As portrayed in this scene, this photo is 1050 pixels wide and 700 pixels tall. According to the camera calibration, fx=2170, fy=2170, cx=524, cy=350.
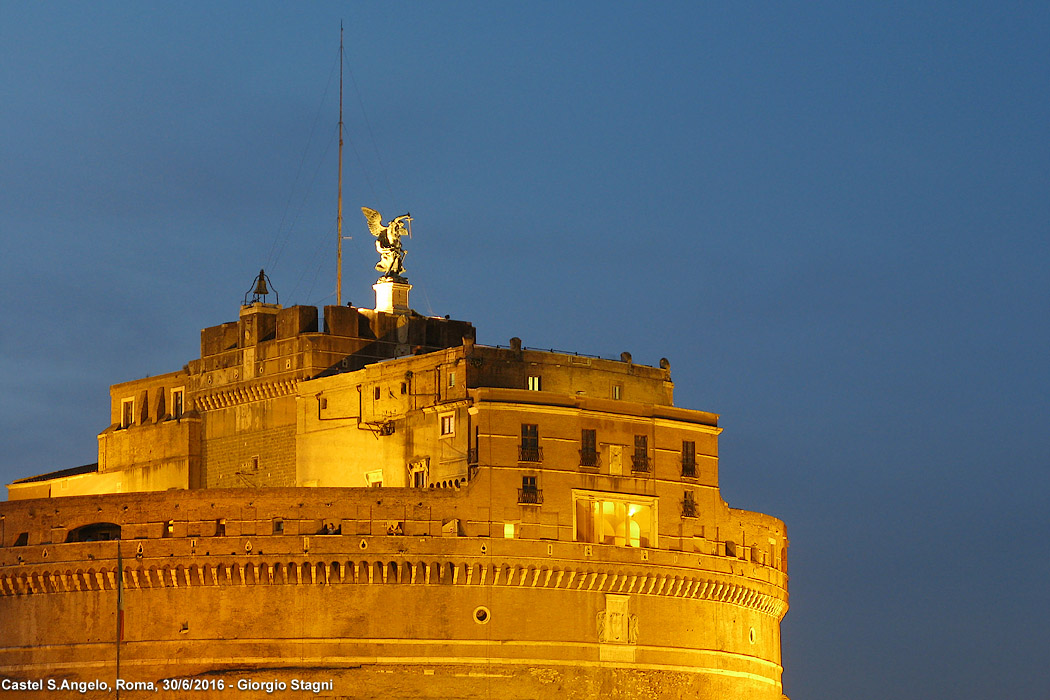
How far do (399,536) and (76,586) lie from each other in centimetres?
1315

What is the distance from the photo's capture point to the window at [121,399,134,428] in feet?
335

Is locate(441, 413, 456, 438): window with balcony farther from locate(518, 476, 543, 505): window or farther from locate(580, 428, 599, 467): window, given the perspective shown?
locate(580, 428, 599, 467): window

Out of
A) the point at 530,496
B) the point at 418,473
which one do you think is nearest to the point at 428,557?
the point at 530,496

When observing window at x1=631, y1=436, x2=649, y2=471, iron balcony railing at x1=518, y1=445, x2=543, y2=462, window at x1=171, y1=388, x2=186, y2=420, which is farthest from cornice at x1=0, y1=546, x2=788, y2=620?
window at x1=171, y1=388, x2=186, y2=420

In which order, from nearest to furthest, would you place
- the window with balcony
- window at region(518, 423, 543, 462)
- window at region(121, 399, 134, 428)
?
window at region(518, 423, 543, 462), the window with balcony, window at region(121, 399, 134, 428)

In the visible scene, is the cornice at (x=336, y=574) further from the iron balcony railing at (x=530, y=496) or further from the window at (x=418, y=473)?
the window at (x=418, y=473)

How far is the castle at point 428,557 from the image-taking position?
82.5 meters

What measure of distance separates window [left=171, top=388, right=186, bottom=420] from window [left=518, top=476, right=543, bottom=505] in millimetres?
21956

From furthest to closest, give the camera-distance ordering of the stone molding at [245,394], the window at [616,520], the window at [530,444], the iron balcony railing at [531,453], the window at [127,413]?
the window at [127,413], the stone molding at [245,394], the window at [616,520], the window at [530,444], the iron balcony railing at [531,453]

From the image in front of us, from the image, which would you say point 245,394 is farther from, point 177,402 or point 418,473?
point 418,473

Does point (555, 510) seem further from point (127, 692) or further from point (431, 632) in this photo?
point (127, 692)

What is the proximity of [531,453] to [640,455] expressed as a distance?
17.5 ft

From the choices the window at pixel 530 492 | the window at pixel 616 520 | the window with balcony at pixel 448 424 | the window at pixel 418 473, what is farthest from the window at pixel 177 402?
the window at pixel 616 520

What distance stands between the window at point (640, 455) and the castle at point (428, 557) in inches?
3.5
